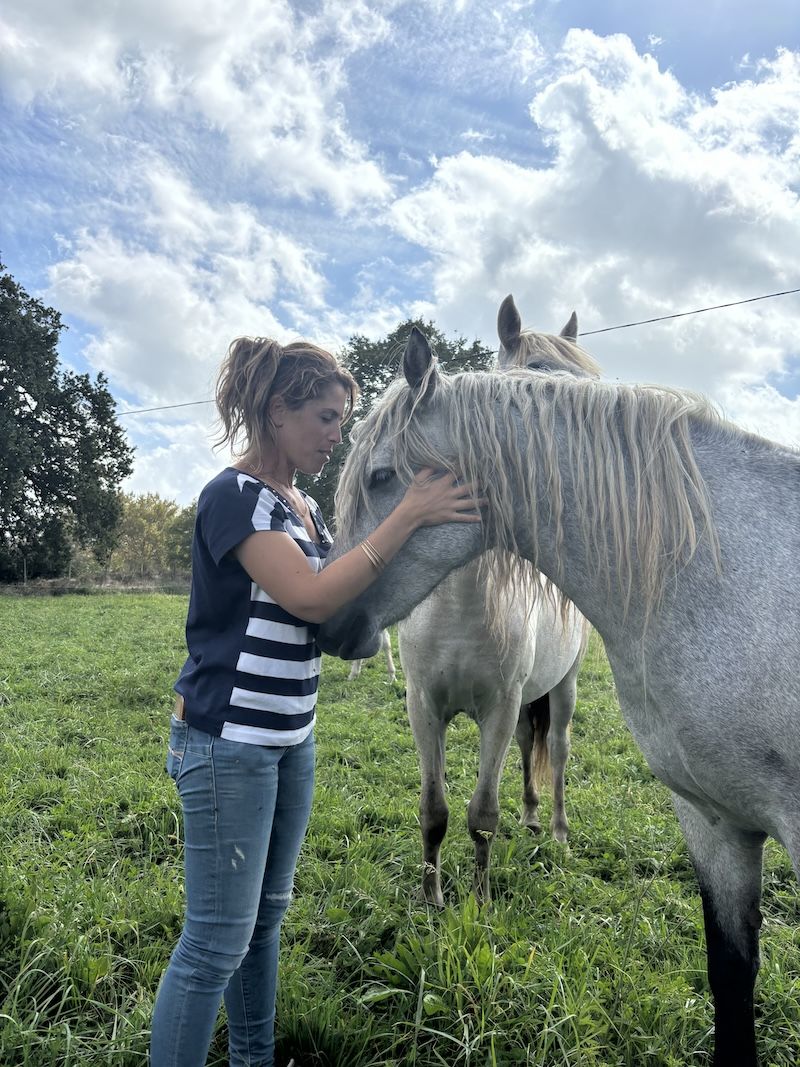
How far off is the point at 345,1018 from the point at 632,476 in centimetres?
208

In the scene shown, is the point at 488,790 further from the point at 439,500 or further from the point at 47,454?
the point at 47,454

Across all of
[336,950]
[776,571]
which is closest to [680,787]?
[776,571]

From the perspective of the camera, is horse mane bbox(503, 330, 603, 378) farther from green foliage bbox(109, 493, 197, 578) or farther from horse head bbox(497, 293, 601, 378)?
green foliage bbox(109, 493, 197, 578)

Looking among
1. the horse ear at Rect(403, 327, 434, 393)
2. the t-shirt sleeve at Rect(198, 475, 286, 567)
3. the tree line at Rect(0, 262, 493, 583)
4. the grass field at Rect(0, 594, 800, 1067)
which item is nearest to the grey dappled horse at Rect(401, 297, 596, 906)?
the grass field at Rect(0, 594, 800, 1067)

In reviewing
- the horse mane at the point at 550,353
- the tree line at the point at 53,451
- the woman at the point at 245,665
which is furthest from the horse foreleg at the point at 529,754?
the tree line at the point at 53,451

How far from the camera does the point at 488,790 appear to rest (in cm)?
319

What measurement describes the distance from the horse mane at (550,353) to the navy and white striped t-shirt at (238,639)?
1.89m

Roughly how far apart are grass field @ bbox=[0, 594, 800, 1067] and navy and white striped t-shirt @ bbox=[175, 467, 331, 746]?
124 cm

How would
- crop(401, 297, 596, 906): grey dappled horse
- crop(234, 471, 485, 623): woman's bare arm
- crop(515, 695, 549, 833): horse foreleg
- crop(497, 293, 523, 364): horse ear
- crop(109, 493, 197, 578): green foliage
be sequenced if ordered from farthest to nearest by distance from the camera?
crop(109, 493, 197, 578): green foliage
crop(515, 695, 549, 833): horse foreleg
crop(497, 293, 523, 364): horse ear
crop(401, 297, 596, 906): grey dappled horse
crop(234, 471, 485, 623): woman's bare arm

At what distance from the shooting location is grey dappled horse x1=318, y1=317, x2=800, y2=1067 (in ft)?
4.89

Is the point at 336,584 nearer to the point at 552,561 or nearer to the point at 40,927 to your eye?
the point at 552,561

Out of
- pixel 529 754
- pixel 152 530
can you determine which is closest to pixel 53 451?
pixel 152 530

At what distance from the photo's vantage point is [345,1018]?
7.34 feet

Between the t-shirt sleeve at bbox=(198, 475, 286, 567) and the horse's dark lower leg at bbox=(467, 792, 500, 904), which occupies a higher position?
the t-shirt sleeve at bbox=(198, 475, 286, 567)
